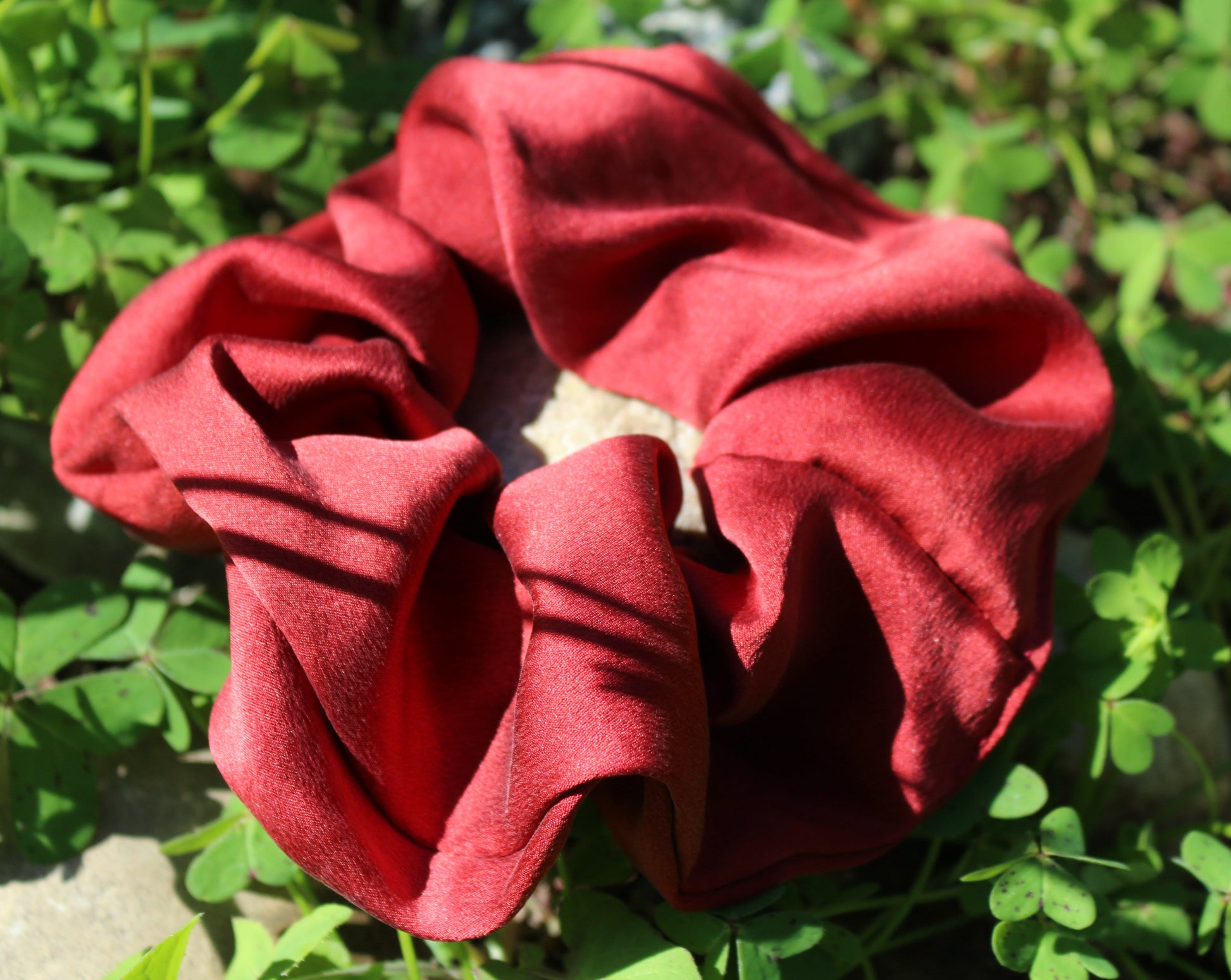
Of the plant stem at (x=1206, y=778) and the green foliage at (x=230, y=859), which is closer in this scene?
the green foliage at (x=230, y=859)

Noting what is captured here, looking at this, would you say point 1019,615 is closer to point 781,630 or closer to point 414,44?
point 781,630

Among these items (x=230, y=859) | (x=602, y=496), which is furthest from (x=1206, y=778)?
(x=230, y=859)

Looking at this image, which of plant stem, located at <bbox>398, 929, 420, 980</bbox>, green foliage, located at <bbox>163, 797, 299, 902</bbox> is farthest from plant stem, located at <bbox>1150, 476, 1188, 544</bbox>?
green foliage, located at <bbox>163, 797, 299, 902</bbox>

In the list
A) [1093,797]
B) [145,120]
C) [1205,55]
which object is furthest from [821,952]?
[1205,55]

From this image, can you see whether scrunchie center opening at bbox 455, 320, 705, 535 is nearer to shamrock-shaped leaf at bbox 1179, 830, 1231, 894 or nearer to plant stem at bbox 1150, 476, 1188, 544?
shamrock-shaped leaf at bbox 1179, 830, 1231, 894

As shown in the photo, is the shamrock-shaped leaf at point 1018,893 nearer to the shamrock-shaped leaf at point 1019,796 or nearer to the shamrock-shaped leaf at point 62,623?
the shamrock-shaped leaf at point 1019,796

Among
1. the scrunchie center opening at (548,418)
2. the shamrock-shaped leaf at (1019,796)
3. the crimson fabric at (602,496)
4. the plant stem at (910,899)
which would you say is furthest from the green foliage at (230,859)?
the shamrock-shaped leaf at (1019,796)
